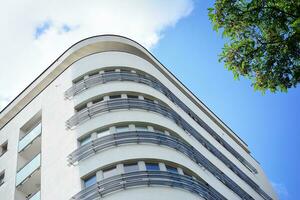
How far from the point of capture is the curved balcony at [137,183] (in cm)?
2025

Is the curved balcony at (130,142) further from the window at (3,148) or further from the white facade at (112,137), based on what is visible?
the window at (3,148)

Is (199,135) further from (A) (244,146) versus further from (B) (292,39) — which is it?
(B) (292,39)

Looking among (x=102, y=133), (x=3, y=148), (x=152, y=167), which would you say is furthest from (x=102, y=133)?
(x=3, y=148)

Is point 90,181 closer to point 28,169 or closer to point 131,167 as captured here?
point 131,167

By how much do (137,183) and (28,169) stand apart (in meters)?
8.33

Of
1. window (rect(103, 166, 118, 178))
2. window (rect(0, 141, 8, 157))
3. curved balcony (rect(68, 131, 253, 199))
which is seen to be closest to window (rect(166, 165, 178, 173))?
curved balcony (rect(68, 131, 253, 199))

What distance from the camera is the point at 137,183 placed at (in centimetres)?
2062

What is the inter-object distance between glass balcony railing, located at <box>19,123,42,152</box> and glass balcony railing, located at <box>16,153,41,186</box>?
205 cm

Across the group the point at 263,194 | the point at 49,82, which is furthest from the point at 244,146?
the point at 49,82

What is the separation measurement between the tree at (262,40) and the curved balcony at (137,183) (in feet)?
24.5

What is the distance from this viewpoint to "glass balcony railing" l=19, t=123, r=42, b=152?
92.2ft

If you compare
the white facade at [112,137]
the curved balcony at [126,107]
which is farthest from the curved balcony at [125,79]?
the curved balcony at [126,107]

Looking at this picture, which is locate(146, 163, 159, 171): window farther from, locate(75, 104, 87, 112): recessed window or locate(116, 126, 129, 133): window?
locate(75, 104, 87, 112): recessed window

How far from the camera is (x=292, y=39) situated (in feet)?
Result: 46.3
